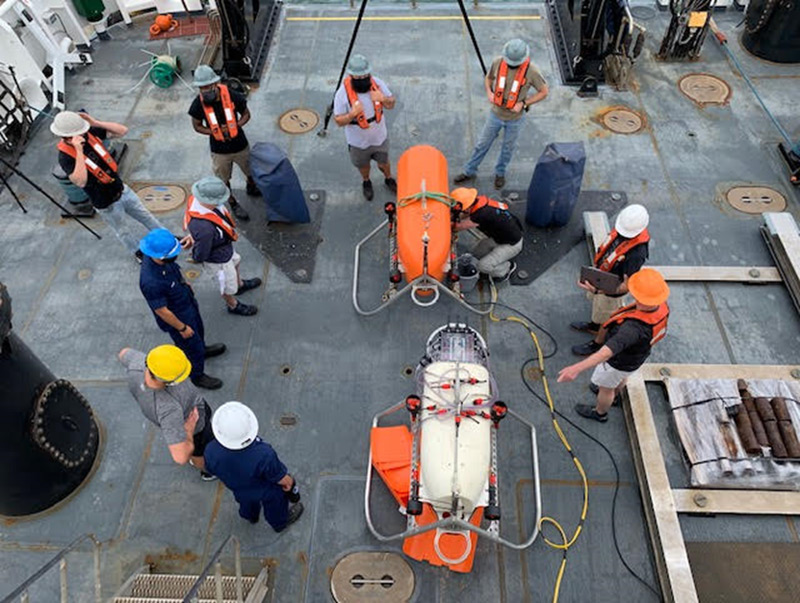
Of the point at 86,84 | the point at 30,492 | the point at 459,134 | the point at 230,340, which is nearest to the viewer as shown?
the point at 30,492

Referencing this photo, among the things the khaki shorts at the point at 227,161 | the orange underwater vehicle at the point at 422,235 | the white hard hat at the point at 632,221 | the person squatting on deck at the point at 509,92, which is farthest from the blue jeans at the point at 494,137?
the khaki shorts at the point at 227,161

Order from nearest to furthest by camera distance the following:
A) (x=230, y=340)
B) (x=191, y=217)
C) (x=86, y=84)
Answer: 1. (x=191, y=217)
2. (x=230, y=340)
3. (x=86, y=84)

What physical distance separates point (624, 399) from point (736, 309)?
204 cm

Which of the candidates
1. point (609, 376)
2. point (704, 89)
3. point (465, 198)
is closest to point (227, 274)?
point (465, 198)

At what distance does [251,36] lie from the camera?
9.95m

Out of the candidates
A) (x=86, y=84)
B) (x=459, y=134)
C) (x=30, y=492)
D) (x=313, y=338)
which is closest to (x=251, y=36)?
(x=86, y=84)

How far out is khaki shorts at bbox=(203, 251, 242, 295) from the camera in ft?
20.1

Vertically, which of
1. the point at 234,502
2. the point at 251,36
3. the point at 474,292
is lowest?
the point at 234,502

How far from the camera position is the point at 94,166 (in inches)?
234

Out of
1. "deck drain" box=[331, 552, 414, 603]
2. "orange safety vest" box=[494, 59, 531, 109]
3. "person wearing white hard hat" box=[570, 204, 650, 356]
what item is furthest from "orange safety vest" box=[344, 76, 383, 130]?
"deck drain" box=[331, 552, 414, 603]

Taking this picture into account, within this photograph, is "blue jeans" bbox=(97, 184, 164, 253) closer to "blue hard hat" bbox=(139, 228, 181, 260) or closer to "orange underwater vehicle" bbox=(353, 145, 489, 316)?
"blue hard hat" bbox=(139, 228, 181, 260)

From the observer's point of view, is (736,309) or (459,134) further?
(459,134)

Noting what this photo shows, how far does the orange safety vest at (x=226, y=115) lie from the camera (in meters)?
6.51

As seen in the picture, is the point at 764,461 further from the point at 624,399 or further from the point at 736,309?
the point at 736,309
